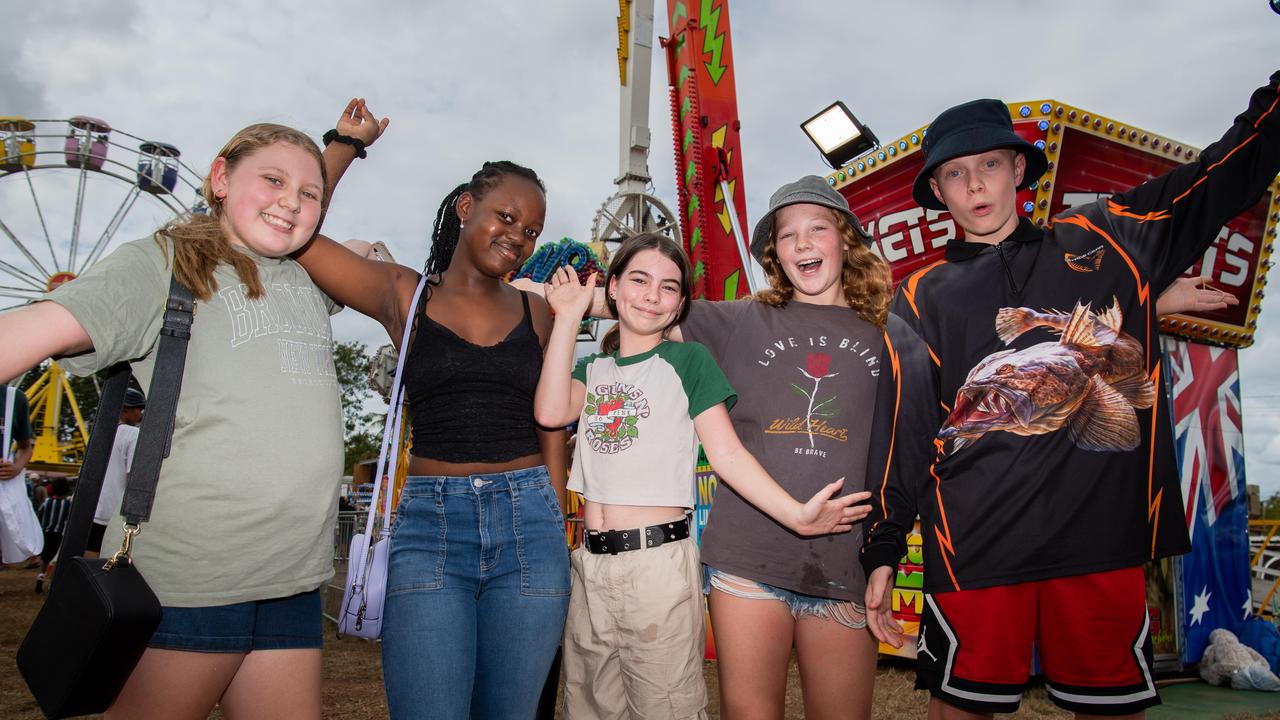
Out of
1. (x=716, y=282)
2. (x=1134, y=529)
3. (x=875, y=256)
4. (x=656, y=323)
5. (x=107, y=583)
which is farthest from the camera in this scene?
(x=716, y=282)

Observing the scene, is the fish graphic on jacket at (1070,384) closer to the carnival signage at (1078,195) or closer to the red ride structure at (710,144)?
the carnival signage at (1078,195)

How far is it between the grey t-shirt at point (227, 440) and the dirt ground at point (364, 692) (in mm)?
3910

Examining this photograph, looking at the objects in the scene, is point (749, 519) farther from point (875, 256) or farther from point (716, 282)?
point (716, 282)

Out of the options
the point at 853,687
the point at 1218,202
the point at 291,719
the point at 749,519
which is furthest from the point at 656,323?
the point at 1218,202

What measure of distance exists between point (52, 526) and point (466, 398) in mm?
12583

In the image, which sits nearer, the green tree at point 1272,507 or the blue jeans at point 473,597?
the blue jeans at point 473,597

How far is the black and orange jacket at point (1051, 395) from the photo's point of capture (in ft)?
7.00

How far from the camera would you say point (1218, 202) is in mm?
2297

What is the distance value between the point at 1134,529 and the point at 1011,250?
2.90 feet

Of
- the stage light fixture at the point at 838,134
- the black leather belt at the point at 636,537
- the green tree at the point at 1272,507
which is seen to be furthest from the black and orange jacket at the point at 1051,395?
the green tree at the point at 1272,507

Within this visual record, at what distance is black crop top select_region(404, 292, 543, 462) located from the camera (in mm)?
2203

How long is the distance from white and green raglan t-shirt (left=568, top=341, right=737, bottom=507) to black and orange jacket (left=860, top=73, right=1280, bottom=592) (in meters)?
0.57

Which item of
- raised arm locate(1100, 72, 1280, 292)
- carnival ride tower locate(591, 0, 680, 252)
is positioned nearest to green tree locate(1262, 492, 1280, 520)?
carnival ride tower locate(591, 0, 680, 252)

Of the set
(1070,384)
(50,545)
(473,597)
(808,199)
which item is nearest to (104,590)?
(473,597)
